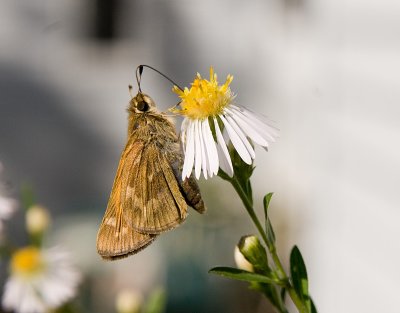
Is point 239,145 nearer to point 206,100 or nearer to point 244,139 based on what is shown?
point 244,139

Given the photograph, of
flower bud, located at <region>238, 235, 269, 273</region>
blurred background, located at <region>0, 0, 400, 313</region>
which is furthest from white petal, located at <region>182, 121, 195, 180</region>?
blurred background, located at <region>0, 0, 400, 313</region>

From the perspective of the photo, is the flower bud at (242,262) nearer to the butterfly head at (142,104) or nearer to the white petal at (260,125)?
the white petal at (260,125)

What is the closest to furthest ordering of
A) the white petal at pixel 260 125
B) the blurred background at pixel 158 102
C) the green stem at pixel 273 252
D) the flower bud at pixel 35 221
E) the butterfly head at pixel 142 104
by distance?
1. the green stem at pixel 273 252
2. the white petal at pixel 260 125
3. the butterfly head at pixel 142 104
4. the flower bud at pixel 35 221
5. the blurred background at pixel 158 102

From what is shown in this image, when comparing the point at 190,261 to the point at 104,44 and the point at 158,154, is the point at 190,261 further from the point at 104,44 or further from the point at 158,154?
the point at 158,154

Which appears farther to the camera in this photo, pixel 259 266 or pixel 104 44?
pixel 104 44

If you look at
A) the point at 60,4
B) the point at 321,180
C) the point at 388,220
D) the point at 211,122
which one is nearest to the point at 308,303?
the point at 211,122

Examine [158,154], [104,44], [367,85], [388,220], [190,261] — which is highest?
[104,44]

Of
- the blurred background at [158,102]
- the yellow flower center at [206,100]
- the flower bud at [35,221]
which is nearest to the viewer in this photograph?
the yellow flower center at [206,100]

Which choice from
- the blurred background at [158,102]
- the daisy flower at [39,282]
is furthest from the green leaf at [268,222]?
the blurred background at [158,102]
